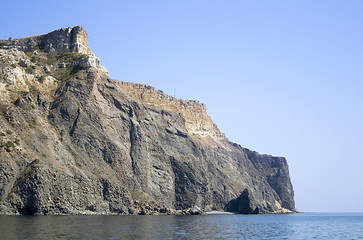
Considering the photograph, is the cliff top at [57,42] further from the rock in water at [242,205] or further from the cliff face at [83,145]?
the rock in water at [242,205]

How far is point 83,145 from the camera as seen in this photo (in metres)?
118

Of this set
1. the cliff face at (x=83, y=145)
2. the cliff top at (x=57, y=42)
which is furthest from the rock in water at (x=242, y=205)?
the cliff top at (x=57, y=42)

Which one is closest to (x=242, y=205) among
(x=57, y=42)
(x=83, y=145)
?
(x=83, y=145)

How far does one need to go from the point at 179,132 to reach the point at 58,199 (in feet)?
249

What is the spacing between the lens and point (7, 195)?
290ft

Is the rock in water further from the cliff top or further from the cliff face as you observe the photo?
the cliff top

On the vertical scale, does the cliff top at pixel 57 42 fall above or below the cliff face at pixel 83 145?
above

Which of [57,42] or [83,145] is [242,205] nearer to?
[83,145]

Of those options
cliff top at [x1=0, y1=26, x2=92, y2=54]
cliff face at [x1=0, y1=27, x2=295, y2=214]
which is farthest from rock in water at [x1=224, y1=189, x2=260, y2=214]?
cliff top at [x1=0, y1=26, x2=92, y2=54]

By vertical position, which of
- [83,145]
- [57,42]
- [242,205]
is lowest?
[242,205]

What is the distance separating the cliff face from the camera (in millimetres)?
95938

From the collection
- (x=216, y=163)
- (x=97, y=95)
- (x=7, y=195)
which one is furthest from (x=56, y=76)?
(x=216, y=163)

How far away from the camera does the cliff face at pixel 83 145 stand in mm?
95938

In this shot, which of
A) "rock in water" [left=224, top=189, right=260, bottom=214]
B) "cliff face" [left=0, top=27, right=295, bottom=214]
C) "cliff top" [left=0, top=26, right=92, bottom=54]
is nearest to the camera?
"cliff face" [left=0, top=27, right=295, bottom=214]
